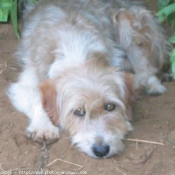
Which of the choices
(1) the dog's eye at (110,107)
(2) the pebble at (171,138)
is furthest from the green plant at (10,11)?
(2) the pebble at (171,138)

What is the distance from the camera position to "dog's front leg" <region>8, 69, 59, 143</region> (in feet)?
18.2

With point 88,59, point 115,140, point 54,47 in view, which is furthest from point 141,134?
point 54,47

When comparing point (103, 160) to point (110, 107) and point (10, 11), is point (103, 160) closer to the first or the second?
point (110, 107)

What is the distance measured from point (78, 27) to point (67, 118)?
121 centimetres

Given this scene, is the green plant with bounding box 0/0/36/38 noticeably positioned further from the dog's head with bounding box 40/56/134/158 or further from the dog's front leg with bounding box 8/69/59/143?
the dog's head with bounding box 40/56/134/158

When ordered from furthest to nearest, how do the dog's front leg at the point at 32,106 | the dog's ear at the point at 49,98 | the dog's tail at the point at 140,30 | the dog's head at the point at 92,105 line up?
the dog's tail at the point at 140,30, the dog's front leg at the point at 32,106, the dog's ear at the point at 49,98, the dog's head at the point at 92,105

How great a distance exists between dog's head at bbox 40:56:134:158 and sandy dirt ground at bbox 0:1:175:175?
4.6 inches

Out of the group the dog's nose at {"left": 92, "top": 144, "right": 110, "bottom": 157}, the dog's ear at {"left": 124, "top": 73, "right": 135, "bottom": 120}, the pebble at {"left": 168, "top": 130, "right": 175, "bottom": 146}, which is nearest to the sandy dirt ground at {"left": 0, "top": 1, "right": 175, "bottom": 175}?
the pebble at {"left": 168, "top": 130, "right": 175, "bottom": 146}

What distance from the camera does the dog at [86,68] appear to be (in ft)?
17.2

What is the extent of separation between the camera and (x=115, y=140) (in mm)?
5184

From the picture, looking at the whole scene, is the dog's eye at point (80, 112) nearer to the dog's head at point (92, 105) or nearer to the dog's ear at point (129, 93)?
the dog's head at point (92, 105)

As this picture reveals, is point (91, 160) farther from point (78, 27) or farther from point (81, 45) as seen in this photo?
point (78, 27)

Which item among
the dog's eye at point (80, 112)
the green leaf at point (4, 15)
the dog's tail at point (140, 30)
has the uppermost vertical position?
the dog's eye at point (80, 112)

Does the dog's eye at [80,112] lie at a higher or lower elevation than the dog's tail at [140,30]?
higher
